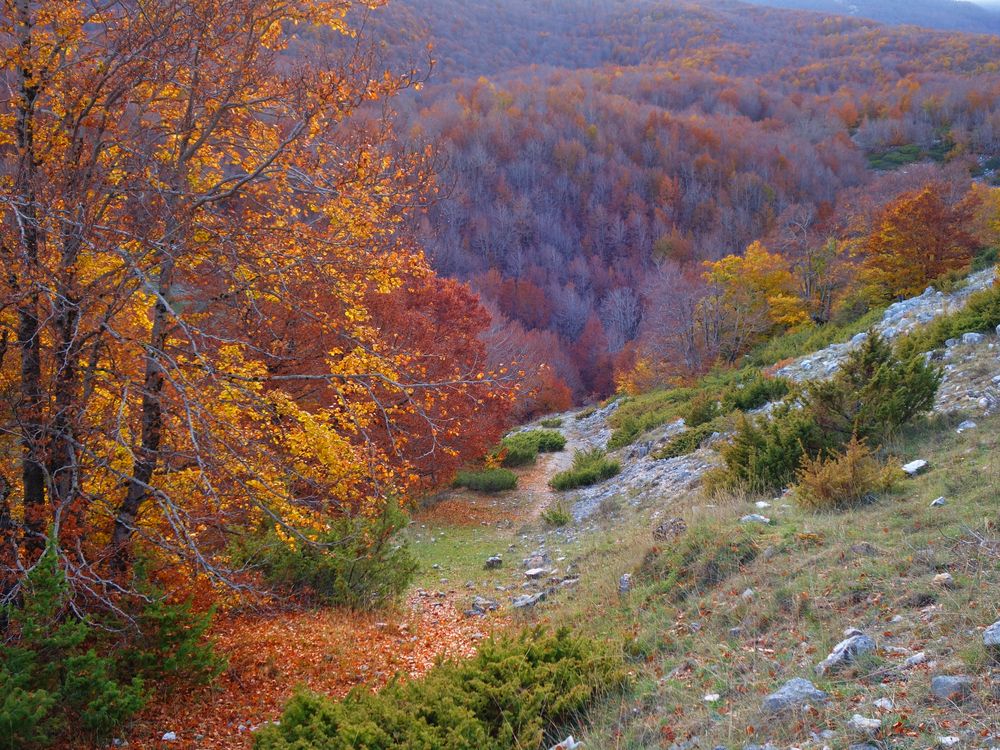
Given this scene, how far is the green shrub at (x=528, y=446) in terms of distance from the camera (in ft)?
70.2

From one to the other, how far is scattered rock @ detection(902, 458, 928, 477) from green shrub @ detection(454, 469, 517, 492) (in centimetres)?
1188

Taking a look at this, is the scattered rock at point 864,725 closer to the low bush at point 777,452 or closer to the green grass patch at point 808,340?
the low bush at point 777,452

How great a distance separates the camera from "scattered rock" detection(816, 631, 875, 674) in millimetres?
3684

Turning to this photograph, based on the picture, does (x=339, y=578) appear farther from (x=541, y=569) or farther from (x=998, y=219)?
(x=998, y=219)

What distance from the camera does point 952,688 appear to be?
3.12 m

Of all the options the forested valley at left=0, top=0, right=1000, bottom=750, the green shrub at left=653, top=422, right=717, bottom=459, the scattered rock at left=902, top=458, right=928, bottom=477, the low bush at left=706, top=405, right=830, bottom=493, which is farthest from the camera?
the green shrub at left=653, top=422, right=717, bottom=459

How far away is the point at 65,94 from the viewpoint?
5172 millimetres

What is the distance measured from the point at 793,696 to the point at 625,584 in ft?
10.4

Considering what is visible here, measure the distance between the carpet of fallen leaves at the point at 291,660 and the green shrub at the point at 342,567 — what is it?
0.94 ft

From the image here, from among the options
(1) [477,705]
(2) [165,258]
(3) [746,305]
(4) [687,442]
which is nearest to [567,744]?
(1) [477,705]

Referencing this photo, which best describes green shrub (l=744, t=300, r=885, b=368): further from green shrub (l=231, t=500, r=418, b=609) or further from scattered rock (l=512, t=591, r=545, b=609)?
green shrub (l=231, t=500, r=418, b=609)

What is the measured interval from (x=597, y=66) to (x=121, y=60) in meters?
147

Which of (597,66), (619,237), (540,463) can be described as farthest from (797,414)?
(597,66)

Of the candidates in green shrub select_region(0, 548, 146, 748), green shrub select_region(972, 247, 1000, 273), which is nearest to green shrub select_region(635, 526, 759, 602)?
green shrub select_region(0, 548, 146, 748)
